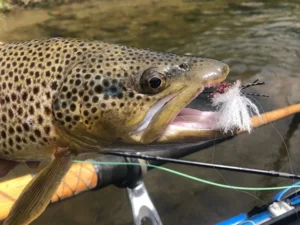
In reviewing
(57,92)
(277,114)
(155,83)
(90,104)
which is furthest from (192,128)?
(277,114)

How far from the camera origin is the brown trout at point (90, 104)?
1.84 meters

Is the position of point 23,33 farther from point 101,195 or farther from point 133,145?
point 133,145

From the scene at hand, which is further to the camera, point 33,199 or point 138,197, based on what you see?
point 138,197

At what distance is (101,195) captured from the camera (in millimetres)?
5535

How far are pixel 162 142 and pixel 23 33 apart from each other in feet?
39.6

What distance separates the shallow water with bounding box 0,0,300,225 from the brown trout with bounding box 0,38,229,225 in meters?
1.33

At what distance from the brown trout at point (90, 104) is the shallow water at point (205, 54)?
1.33 meters

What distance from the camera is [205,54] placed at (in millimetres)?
10117

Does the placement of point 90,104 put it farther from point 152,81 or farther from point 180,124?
point 180,124

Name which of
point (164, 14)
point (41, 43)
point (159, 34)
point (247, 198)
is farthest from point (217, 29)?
point (41, 43)

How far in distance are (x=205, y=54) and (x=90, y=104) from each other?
844 cm

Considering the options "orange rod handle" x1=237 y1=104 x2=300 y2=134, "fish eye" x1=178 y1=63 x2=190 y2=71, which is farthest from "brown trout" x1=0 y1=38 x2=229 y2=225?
"orange rod handle" x1=237 y1=104 x2=300 y2=134

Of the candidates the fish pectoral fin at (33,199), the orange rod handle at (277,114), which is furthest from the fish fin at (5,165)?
the orange rod handle at (277,114)

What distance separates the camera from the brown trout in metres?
1.84
